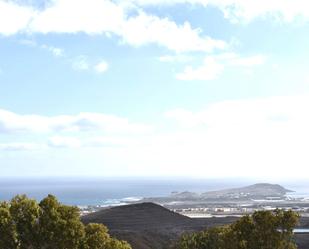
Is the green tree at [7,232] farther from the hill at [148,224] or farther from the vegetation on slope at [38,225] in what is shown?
the hill at [148,224]

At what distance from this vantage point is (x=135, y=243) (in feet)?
289

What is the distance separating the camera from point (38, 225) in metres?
32.5

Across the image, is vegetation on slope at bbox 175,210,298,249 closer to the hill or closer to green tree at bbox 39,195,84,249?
green tree at bbox 39,195,84,249

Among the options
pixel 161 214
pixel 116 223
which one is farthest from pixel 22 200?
pixel 161 214

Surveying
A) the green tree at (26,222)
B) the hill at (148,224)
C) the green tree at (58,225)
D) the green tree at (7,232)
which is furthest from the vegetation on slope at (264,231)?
the hill at (148,224)

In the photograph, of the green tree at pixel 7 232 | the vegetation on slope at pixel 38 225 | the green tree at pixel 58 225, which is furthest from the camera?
the green tree at pixel 58 225

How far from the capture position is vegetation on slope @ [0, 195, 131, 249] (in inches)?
1254

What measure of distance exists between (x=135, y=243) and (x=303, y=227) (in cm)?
5777

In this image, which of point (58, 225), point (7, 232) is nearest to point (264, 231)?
point (58, 225)

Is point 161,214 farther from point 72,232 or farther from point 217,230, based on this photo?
point 72,232

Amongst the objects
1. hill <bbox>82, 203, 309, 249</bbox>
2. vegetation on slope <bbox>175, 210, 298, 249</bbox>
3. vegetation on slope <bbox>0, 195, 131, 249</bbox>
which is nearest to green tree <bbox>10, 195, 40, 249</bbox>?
vegetation on slope <bbox>0, 195, 131, 249</bbox>

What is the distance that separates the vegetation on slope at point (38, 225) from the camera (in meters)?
31.9

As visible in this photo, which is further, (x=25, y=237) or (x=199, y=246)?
(x=199, y=246)

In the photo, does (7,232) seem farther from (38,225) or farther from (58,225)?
(58,225)
